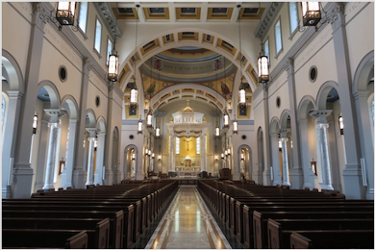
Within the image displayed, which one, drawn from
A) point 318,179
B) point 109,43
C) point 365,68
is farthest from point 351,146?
point 109,43

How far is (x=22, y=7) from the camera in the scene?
22.5 ft

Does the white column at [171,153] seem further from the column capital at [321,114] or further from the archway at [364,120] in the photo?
the archway at [364,120]

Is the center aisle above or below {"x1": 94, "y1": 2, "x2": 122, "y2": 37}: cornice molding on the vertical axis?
below

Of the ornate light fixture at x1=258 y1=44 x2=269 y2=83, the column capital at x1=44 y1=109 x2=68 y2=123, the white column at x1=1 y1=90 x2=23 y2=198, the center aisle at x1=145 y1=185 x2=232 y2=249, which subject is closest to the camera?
the center aisle at x1=145 y1=185 x2=232 y2=249

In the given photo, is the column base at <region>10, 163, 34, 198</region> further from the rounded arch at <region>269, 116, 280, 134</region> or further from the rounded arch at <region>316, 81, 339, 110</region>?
the rounded arch at <region>269, 116, 280, 134</region>

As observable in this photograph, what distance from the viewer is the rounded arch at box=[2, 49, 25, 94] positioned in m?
6.38

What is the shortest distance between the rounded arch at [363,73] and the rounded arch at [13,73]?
9.11m

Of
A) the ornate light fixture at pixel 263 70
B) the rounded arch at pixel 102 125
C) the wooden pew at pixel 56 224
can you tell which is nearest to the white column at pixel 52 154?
the rounded arch at pixel 102 125

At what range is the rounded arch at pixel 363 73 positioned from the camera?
21.1ft

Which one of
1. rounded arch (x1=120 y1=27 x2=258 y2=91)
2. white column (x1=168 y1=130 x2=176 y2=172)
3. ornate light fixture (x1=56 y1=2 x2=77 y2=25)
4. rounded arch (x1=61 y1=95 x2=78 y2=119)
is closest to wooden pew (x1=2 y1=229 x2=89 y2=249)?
ornate light fixture (x1=56 y1=2 x2=77 y2=25)

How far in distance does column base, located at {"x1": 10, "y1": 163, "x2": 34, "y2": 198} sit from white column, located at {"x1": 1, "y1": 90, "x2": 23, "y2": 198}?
0.40ft

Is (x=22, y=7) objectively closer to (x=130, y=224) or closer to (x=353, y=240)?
(x=130, y=224)

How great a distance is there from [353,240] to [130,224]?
3429mm

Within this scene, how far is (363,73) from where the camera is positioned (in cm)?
675
